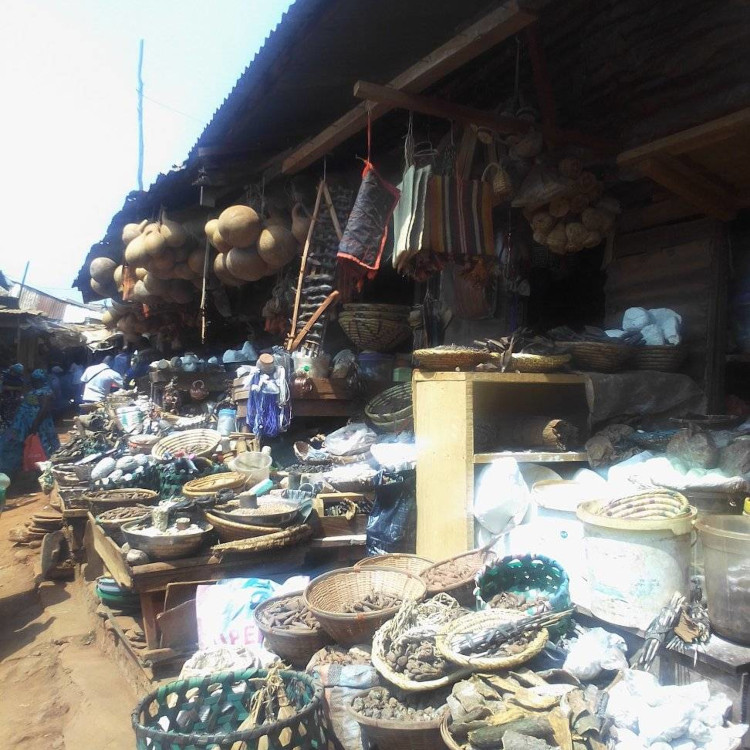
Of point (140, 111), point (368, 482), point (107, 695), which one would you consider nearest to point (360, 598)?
point (368, 482)

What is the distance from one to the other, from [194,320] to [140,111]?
15.0 m

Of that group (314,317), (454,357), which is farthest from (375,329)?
(454,357)

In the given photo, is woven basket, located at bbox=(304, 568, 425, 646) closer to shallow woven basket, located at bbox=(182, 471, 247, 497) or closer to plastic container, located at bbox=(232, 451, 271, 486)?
shallow woven basket, located at bbox=(182, 471, 247, 497)

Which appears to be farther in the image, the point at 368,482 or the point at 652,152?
the point at 368,482

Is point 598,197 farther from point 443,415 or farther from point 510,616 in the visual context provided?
point 510,616

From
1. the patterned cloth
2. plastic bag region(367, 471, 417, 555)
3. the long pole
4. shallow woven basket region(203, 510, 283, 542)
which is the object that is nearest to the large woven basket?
shallow woven basket region(203, 510, 283, 542)

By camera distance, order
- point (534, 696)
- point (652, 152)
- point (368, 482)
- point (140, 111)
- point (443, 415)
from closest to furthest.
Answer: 1. point (534, 696)
2. point (652, 152)
3. point (443, 415)
4. point (368, 482)
5. point (140, 111)

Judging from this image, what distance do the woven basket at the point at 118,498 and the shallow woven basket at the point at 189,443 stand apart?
32.2 inches

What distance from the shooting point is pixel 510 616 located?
8.86ft

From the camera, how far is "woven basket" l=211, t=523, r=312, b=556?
3.88 meters

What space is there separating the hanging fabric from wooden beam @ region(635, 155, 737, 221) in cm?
180

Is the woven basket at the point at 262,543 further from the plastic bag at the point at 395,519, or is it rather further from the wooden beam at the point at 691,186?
the wooden beam at the point at 691,186

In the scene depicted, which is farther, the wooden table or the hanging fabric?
the hanging fabric

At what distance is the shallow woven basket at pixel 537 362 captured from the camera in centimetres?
360
